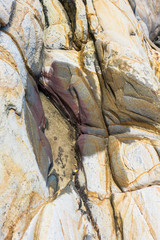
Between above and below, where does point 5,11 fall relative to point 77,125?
above

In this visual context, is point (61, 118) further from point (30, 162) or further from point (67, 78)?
point (30, 162)

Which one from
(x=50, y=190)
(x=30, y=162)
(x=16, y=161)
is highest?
(x=16, y=161)

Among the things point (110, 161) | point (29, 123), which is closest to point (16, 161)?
point (29, 123)

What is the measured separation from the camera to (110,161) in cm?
281

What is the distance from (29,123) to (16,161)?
61 centimetres

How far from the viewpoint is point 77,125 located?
319 centimetres

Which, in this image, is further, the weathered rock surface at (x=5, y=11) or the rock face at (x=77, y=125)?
the weathered rock surface at (x=5, y=11)

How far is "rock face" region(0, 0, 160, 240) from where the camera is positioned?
1879 mm

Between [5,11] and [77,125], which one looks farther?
[77,125]

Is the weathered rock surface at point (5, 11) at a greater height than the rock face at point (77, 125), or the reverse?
the weathered rock surface at point (5, 11)

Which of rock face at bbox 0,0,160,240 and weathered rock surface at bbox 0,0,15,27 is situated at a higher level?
weathered rock surface at bbox 0,0,15,27

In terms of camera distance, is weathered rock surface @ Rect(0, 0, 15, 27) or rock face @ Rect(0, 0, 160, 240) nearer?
rock face @ Rect(0, 0, 160, 240)

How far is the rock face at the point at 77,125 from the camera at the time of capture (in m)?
1.88

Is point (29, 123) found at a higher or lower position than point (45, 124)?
higher
